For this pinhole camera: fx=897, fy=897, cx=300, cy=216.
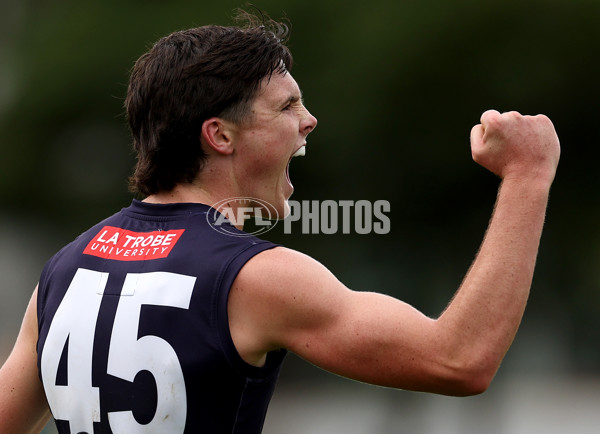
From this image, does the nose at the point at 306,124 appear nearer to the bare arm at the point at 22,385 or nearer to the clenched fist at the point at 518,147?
the clenched fist at the point at 518,147

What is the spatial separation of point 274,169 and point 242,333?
668mm

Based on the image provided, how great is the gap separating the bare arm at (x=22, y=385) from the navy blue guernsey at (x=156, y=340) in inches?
6.3

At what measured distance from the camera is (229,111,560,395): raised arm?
2285mm

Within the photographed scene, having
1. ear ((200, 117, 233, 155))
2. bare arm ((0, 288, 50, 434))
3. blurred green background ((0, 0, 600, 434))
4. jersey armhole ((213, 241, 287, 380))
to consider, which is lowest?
bare arm ((0, 288, 50, 434))

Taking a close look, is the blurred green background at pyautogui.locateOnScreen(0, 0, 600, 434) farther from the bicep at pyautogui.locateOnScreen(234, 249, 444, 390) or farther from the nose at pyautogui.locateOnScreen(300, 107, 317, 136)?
the bicep at pyautogui.locateOnScreen(234, 249, 444, 390)

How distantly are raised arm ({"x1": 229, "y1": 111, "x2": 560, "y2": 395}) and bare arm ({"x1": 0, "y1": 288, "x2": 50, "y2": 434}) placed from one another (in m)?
0.80

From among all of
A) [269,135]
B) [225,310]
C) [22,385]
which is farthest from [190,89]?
[22,385]

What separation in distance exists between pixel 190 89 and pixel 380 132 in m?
9.57

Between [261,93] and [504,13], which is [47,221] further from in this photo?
[261,93]

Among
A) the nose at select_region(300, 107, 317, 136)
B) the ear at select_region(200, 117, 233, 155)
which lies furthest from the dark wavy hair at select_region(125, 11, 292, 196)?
the nose at select_region(300, 107, 317, 136)

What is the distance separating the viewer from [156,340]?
2402 mm

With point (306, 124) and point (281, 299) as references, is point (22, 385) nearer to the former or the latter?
point (281, 299)

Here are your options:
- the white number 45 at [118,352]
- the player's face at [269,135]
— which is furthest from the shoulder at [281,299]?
the player's face at [269,135]

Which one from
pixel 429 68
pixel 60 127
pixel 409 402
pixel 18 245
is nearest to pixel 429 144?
pixel 429 68
